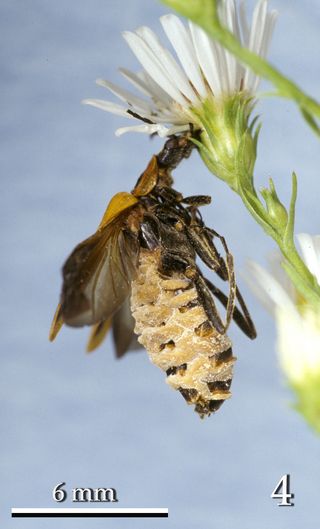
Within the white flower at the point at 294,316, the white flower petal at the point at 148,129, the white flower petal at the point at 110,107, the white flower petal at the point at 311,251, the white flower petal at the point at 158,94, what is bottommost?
the white flower at the point at 294,316

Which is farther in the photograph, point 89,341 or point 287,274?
point 89,341

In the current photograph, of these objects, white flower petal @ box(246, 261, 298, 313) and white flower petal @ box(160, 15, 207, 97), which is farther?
white flower petal @ box(160, 15, 207, 97)

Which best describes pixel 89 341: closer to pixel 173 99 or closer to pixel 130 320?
pixel 130 320

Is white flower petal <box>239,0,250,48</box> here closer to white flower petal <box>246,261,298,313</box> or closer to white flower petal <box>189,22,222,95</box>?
white flower petal <box>189,22,222,95</box>

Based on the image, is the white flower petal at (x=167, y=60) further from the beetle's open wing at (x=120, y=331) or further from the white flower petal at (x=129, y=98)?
the beetle's open wing at (x=120, y=331)

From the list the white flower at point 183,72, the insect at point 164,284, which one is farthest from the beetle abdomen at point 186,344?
the white flower at point 183,72

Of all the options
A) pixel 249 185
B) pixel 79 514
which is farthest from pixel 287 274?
pixel 79 514

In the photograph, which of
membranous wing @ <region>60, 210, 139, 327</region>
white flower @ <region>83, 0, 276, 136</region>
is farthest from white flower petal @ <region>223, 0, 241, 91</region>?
membranous wing @ <region>60, 210, 139, 327</region>

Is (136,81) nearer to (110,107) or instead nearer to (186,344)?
(110,107)
